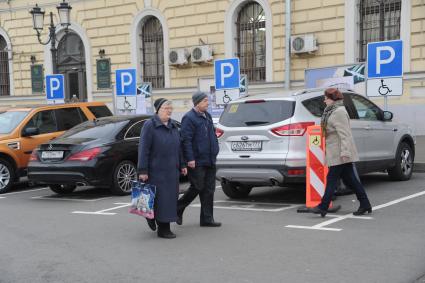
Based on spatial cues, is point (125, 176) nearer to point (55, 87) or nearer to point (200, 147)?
point (200, 147)

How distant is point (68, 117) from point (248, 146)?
5496mm

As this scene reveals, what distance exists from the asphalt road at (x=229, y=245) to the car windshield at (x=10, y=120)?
3.06 meters

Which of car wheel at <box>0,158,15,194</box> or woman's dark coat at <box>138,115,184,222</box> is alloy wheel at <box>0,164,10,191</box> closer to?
car wheel at <box>0,158,15,194</box>

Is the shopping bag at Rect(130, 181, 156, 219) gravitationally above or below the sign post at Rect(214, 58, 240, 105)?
below

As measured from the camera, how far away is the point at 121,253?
598 cm

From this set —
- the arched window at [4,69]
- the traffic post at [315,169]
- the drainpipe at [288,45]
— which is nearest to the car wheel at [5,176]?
the traffic post at [315,169]

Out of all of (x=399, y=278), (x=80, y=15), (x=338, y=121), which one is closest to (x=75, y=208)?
(x=338, y=121)

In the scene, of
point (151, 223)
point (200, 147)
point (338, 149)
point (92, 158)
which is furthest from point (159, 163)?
point (92, 158)

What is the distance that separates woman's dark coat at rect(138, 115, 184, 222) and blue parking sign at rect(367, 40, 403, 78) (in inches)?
271

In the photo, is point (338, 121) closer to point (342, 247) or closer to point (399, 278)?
point (342, 247)

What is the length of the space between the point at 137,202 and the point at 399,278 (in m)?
3.05

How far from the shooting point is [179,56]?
22844 millimetres

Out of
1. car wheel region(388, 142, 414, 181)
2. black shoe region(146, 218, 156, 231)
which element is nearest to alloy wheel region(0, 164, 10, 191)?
black shoe region(146, 218, 156, 231)

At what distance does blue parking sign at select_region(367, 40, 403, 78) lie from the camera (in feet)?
38.7
